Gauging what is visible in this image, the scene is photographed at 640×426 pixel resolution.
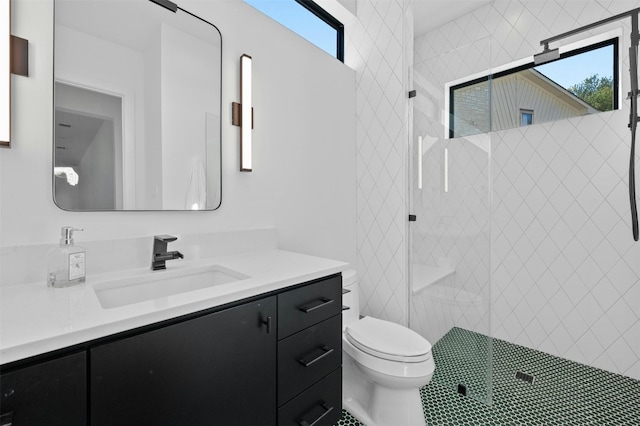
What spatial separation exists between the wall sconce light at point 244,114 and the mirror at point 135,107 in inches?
4.3

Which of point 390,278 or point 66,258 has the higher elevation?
point 66,258

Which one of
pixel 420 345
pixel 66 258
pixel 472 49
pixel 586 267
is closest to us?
pixel 66 258

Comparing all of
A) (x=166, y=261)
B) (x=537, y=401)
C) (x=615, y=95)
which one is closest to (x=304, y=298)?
(x=166, y=261)

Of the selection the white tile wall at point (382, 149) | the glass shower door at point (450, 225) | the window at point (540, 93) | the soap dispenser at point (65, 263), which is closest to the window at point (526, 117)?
the window at point (540, 93)

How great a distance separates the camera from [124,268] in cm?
123

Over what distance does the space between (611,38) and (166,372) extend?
9.76 ft

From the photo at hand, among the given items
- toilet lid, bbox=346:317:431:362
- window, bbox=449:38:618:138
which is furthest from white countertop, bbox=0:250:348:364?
window, bbox=449:38:618:138

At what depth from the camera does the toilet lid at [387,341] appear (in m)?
1.49

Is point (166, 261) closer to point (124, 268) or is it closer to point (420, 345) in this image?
point (124, 268)

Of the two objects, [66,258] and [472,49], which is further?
[472,49]

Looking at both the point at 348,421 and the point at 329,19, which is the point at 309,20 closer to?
the point at 329,19

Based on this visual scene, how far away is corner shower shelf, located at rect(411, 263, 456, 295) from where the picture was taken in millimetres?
2094

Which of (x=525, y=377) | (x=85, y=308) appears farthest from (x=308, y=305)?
(x=525, y=377)

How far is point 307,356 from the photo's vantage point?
3.86 feet
